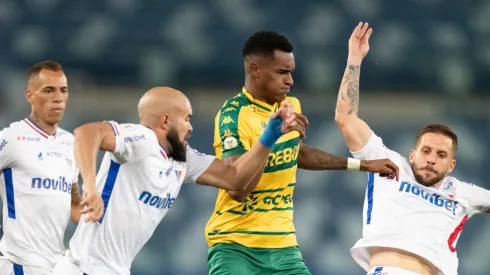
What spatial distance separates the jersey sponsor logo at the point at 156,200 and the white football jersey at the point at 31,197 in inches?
45.3

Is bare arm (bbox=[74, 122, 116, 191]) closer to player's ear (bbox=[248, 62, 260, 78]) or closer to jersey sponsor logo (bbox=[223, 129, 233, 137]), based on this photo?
jersey sponsor logo (bbox=[223, 129, 233, 137])

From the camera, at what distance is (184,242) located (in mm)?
10172

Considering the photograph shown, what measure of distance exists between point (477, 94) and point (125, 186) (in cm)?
699

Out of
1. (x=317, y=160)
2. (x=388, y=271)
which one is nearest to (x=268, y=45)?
(x=317, y=160)

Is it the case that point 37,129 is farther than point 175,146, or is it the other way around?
point 37,129

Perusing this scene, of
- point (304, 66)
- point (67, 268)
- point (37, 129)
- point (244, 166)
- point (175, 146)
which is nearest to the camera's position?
point (67, 268)

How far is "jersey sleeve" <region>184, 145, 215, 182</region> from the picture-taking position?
558cm

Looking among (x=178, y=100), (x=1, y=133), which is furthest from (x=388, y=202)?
(x=1, y=133)

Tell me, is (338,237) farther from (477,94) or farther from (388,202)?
(388,202)

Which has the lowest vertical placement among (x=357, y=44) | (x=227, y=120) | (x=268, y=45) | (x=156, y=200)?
(x=156, y=200)

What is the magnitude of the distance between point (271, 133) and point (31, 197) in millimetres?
1719

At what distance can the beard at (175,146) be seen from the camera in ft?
17.4

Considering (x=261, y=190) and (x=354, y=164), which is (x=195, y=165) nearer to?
(x=261, y=190)

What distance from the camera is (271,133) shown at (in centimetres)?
536
